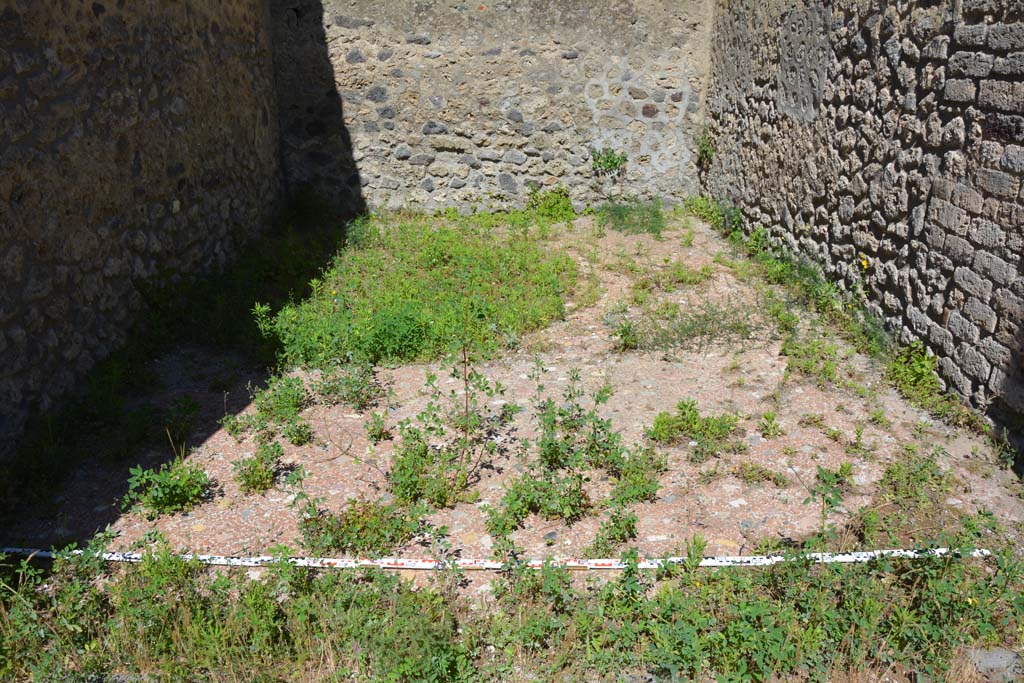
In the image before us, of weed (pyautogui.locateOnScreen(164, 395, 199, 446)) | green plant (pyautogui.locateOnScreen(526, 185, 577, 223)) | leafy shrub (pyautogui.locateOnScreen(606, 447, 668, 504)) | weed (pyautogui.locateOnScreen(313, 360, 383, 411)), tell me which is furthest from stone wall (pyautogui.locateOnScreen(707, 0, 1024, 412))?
weed (pyautogui.locateOnScreen(164, 395, 199, 446))

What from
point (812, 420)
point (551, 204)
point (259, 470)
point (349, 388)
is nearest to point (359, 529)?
point (259, 470)

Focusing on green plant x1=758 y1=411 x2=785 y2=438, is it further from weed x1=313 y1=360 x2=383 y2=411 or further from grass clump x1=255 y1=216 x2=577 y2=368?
weed x1=313 y1=360 x2=383 y2=411

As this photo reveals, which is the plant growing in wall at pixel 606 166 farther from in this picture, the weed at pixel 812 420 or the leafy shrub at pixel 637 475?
the leafy shrub at pixel 637 475

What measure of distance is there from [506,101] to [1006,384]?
581cm

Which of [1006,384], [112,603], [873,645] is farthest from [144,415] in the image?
[1006,384]

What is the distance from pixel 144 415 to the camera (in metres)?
4.29

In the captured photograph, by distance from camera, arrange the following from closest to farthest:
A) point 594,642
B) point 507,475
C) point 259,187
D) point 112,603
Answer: point 594,642 < point 112,603 < point 507,475 < point 259,187

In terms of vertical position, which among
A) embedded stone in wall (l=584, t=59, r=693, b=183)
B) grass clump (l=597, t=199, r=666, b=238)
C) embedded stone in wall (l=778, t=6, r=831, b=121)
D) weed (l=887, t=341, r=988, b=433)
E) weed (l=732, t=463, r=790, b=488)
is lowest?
weed (l=732, t=463, r=790, b=488)

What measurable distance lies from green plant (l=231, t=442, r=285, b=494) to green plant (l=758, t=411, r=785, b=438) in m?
2.62

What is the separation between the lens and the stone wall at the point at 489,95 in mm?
8164

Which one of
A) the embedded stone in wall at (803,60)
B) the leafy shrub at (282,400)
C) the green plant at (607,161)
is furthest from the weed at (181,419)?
the green plant at (607,161)

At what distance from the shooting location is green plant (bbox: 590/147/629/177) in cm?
863

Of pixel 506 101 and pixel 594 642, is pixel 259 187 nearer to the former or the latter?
pixel 506 101

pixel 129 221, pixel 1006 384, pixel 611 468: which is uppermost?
pixel 129 221
